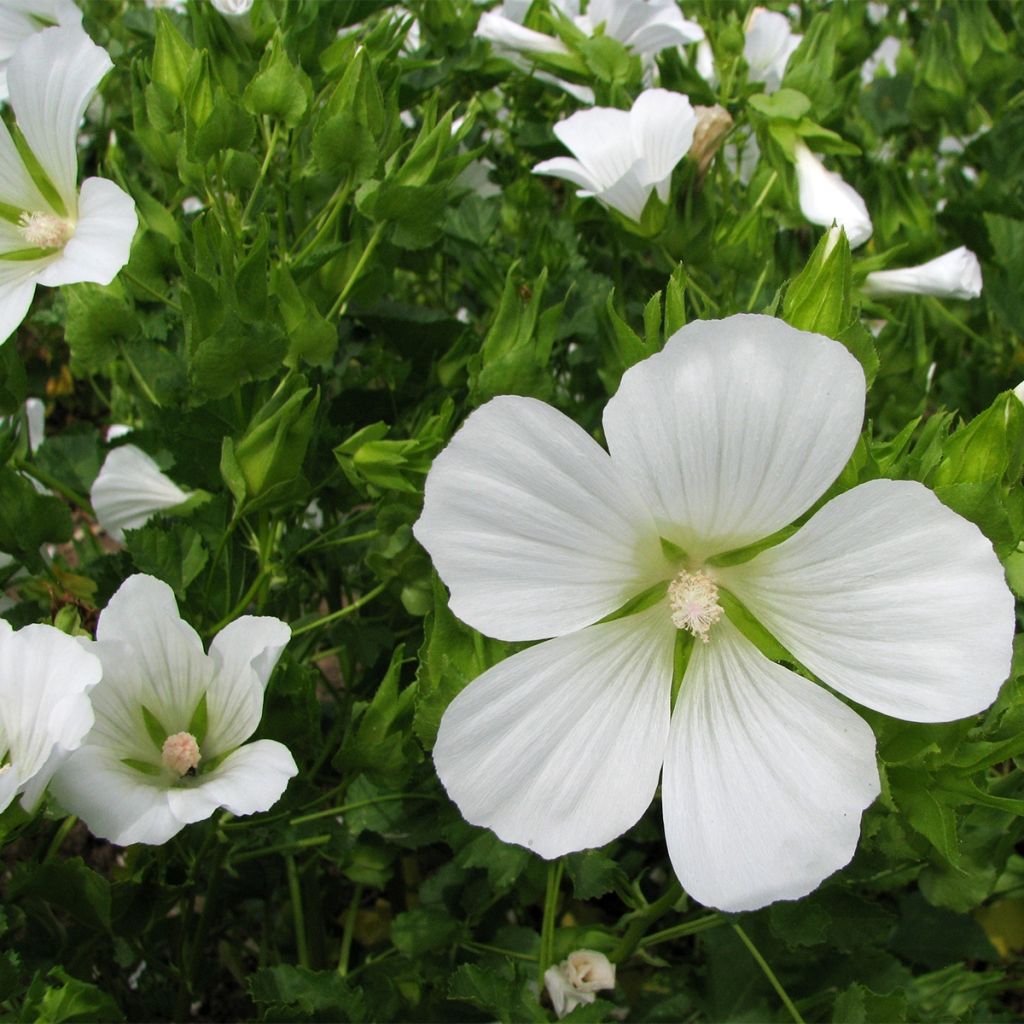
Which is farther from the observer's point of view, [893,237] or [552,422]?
[893,237]

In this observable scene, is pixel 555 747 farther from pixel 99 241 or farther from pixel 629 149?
pixel 629 149

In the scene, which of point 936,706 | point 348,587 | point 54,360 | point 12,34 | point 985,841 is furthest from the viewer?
point 54,360

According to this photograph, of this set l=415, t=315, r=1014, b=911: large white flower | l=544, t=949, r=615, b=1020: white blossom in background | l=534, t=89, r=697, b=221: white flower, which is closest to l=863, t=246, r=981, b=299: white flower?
l=534, t=89, r=697, b=221: white flower

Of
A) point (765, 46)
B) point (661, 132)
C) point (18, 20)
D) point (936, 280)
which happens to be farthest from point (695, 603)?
point (765, 46)

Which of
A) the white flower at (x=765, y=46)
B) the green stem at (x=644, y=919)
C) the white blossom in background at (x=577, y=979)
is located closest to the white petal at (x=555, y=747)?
the green stem at (x=644, y=919)

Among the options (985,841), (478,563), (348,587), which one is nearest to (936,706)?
(478,563)

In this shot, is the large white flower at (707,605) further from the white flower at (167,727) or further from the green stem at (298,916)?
the green stem at (298,916)

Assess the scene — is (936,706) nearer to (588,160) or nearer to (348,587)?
(588,160)
